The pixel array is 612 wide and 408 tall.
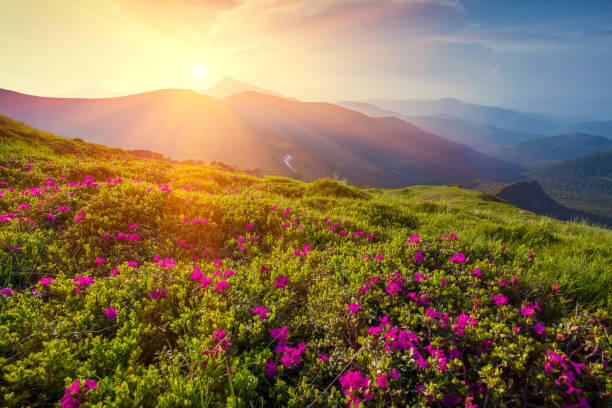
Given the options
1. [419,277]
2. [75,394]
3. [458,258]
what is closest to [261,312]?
[75,394]

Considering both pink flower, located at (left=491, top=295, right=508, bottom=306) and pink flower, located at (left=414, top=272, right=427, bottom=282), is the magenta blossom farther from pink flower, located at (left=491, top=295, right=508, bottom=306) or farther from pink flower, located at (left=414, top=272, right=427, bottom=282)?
pink flower, located at (left=491, top=295, right=508, bottom=306)

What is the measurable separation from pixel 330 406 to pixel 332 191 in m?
9.70

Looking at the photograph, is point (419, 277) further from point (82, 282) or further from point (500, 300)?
point (82, 282)

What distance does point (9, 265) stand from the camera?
179 inches

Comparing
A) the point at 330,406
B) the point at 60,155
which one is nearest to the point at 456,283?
the point at 330,406

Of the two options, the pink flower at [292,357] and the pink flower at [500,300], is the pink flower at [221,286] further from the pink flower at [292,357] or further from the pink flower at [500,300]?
the pink flower at [500,300]

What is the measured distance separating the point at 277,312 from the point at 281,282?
0.65m

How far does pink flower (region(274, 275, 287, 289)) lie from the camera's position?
4.49 meters

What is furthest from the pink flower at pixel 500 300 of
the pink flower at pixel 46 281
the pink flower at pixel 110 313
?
the pink flower at pixel 46 281

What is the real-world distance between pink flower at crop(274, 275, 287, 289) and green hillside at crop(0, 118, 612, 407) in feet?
0.11

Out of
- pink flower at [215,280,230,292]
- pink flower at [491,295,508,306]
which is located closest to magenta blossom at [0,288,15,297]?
pink flower at [215,280,230,292]

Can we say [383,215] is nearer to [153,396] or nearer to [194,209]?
[194,209]

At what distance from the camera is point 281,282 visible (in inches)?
180

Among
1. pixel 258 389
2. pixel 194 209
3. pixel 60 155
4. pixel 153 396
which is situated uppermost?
pixel 60 155
